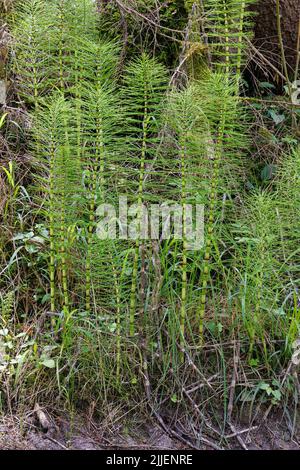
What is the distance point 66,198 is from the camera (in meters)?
2.80

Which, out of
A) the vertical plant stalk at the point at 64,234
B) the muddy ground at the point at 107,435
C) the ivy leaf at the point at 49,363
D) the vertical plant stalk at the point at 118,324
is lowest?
the muddy ground at the point at 107,435

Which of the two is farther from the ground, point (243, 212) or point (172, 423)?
point (243, 212)

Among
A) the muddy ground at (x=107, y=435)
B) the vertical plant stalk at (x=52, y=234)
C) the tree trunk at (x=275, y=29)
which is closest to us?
the muddy ground at (x=107, y=435)

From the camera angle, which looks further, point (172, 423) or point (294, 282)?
point (294, 282)

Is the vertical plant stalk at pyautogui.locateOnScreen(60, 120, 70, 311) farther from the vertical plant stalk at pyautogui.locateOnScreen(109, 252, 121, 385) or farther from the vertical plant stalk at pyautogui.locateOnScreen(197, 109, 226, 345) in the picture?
the vertical plant stalk at pyautogui.locateOnScreen(197, 109, 226, 345)

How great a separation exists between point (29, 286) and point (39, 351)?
409mm

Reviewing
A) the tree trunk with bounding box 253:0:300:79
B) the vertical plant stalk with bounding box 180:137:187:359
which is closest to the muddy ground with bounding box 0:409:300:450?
the vertical plant stalk with bounding box 180:137:187:359

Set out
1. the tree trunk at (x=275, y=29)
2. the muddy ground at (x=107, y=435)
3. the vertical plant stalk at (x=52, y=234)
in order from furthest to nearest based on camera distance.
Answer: the tree trunk at (x=275, y=29) → the vertical plant stalk at (x=52, y=234) → the muddy ground at (x=107, y=435)

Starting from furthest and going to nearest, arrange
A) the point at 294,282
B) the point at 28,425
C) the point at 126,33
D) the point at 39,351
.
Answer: the point at 126,33
the point at 294,282
the point at 39,351
the point at 28,425

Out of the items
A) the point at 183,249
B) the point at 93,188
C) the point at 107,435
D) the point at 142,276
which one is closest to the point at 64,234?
the point at 93,188

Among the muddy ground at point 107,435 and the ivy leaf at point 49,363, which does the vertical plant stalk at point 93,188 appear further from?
the muddy ground at point 107,435

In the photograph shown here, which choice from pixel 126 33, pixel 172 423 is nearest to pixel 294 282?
pixel 172 423

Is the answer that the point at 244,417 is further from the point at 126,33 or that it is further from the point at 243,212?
the point at 126,33

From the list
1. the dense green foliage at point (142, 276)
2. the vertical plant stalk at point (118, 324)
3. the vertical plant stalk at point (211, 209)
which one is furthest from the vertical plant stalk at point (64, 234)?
the vertical plant stalk at point (211, 209)
